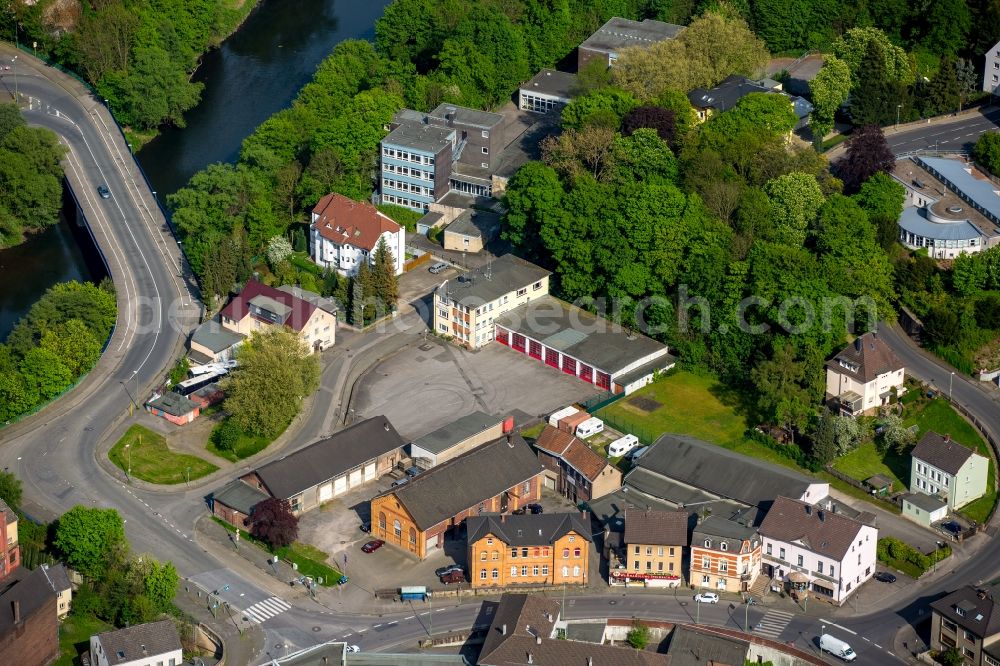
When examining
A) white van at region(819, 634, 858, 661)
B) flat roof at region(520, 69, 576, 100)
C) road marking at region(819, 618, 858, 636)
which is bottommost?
road marking at region(819, 618, 858, 636)

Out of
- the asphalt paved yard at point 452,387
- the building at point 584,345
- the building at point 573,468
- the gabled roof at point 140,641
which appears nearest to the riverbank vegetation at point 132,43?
the asphalt paved yard at point 452,387

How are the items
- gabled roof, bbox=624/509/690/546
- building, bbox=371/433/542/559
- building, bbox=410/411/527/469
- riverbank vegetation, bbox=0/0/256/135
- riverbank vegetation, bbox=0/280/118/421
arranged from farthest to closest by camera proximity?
1. riverbank vegetation, bbox=0/0/256/135
2. riverbank vegetation, bbox=0/280/118/421
3. building, bbox=410/411/527/469
4. building, bbox=371/433/542/559
5. gabled roof, bbox=624/509/690/546

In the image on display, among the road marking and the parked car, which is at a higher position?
the parked car

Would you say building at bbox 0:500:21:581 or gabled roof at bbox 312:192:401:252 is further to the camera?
gabled roof at bbox 312:192:401:252

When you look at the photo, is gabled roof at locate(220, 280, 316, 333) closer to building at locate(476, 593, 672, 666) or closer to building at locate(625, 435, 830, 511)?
building at locate(625, 435, 830, 511)

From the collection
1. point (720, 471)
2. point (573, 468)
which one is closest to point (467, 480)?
point (573, 468)

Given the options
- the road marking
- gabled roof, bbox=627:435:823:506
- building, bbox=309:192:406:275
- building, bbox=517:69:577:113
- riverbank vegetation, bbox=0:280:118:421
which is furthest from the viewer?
Result: building, bbox=517:69:577:113

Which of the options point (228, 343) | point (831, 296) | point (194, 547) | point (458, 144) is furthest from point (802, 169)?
point (194, 547)

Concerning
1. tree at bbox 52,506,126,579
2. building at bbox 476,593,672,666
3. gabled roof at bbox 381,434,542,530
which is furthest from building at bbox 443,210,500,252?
building at bbox 476,593,672,666
